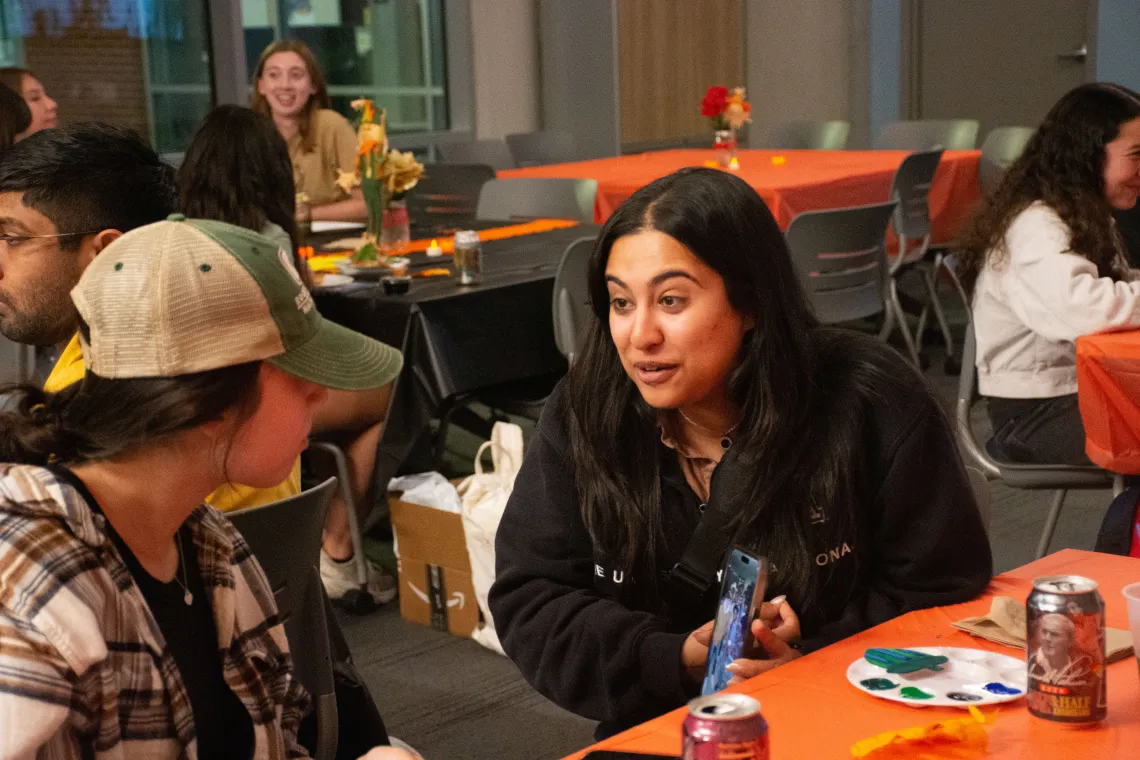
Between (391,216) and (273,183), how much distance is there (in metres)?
0.81

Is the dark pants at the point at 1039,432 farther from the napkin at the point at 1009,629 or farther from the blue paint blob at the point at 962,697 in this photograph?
the blue paint blob at the point at 962,697

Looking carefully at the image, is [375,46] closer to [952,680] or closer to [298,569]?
[298,569]

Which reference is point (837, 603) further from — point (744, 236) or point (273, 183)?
point (273, 183)

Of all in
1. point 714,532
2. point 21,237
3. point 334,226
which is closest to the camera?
point 714,532

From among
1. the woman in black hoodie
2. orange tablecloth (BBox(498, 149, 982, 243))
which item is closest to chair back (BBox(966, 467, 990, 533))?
the woman in black hoodie

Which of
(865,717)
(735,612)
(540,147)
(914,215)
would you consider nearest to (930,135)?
(914,215)

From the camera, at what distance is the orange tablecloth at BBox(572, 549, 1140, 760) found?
1.37 m

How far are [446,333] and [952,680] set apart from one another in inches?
99.2

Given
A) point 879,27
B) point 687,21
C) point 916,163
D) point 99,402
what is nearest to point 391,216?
point 916,163

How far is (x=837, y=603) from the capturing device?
189cm

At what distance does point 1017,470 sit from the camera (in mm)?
3184

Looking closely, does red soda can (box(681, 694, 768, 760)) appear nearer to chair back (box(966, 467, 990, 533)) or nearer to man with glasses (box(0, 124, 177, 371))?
chair back (box(966, 467, 990, 533))

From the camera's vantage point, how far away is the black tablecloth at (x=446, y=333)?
3.82 meters

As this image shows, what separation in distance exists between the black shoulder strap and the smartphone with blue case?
15 cm
